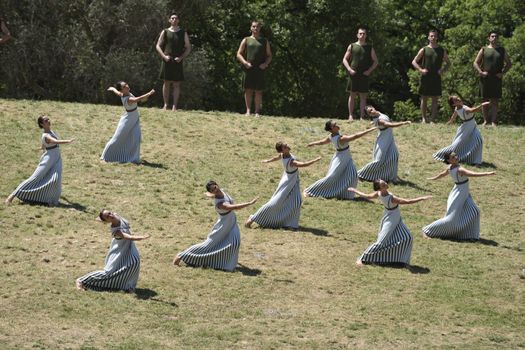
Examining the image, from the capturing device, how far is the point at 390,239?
24562mm

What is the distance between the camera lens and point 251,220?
26531mm

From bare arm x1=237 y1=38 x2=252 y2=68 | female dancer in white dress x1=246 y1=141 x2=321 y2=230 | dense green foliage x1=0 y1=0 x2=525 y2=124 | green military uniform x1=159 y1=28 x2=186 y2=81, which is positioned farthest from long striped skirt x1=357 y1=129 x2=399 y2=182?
dense green foliage x1=0 y1=0 x2=525 y2=124

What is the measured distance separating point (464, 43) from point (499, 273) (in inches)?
959

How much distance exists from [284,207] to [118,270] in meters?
4.93

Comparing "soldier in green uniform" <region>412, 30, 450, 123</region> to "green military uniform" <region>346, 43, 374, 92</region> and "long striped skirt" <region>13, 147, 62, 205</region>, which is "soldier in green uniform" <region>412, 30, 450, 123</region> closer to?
"green military uniform" <region>346, 43, 374, 92</region>

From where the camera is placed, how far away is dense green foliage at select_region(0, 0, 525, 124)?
4147cm

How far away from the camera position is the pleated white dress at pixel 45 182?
2647 centimetres

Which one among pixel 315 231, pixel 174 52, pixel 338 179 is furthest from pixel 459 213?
pixel 174 52

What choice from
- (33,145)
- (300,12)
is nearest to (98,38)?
(300,12)

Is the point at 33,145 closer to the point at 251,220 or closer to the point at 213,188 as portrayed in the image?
the point at 251,220

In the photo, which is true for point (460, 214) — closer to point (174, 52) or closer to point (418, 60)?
point (418, 60)

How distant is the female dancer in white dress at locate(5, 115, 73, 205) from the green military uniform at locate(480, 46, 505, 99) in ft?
40.5

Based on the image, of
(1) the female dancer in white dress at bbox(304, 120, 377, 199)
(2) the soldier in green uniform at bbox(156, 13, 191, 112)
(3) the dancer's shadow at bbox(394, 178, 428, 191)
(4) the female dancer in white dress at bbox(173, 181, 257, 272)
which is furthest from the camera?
(2) the soldier in green uniform at bbox(156, 13, 191, 112)

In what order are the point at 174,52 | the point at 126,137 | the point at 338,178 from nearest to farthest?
1. the point at 338,178
2. the point at 126,137
3. the point at 174,52
